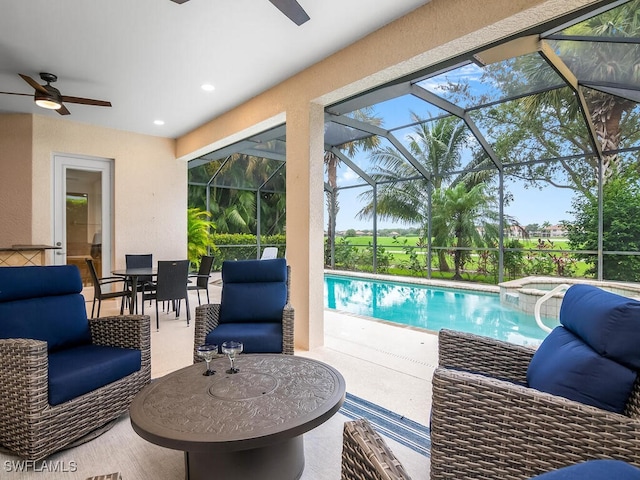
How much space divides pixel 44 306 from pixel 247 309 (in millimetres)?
1412

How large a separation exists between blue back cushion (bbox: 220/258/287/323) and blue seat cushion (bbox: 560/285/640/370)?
2.22 meters

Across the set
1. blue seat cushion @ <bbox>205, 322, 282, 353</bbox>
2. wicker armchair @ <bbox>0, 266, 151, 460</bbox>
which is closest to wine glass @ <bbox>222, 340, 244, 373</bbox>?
blue seat cushion @ <bbox>205, 322, 282, 353</bbox>

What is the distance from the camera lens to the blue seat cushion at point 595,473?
28.8 inches

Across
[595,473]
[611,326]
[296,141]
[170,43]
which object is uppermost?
[170,43]

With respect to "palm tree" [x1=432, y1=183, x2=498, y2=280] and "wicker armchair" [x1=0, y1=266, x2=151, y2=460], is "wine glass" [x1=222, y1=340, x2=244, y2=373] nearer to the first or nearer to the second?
"wicker armchair" [x1=0, y1=266, x2=151, y2=460]

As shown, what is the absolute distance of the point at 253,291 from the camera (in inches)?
126

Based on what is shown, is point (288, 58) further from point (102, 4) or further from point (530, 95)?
point (530, 95)

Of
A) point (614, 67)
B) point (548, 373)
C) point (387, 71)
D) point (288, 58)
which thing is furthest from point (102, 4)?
point (614, 67)

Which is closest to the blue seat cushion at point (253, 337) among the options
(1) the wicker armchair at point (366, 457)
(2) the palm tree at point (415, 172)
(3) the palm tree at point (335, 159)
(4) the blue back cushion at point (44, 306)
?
(4) the blue back cushion at point (44, 306)

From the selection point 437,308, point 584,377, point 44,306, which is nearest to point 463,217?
point 437,308

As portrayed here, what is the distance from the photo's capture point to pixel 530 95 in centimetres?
593

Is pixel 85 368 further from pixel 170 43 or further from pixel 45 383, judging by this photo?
pixel 170 43

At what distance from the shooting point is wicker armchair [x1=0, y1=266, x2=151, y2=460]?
1.83 metres

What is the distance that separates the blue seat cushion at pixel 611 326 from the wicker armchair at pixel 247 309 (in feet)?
6.21
